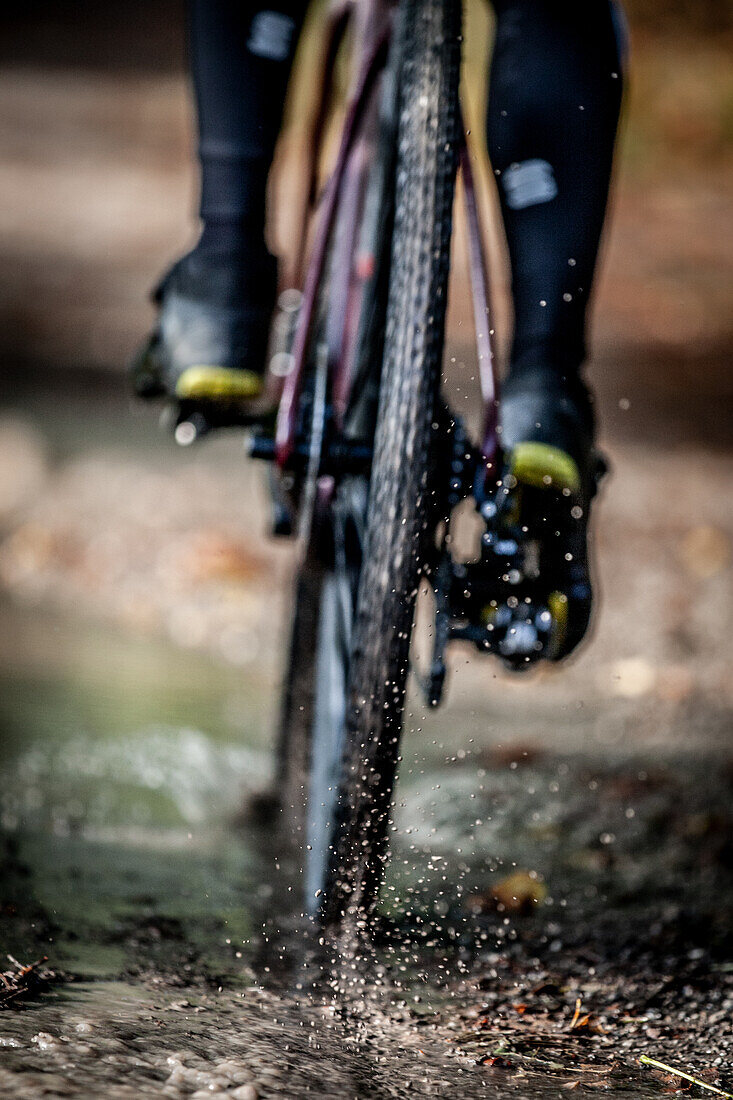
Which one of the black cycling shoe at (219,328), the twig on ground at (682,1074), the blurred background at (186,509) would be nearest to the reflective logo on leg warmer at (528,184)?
the blurred background at (186,509)

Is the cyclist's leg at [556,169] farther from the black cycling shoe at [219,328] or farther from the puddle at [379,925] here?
the puddle at [379,925]

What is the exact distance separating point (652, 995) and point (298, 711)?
2.29 feet

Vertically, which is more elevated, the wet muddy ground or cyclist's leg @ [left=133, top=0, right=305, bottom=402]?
cyclist's leg @ [left=133, top=0, right=305, bottom=402]

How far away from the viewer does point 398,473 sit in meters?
1.19

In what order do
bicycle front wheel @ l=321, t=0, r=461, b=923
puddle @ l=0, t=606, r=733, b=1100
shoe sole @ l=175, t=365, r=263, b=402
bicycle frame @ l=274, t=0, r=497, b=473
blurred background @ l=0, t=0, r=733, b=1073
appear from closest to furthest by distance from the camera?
puddle @ l=0, t=606, r=733, b=1100 → bicycle front wheel @ l=321, t=0, r=461, b=923 → bicycle frame @ l=274, t=0, r=497, b=473 → shoe sole @ l=175, t=365, r=263, b=402 → blurred background @ l=0, t=0, r=733, b=1073

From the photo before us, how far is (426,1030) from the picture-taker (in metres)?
1.11

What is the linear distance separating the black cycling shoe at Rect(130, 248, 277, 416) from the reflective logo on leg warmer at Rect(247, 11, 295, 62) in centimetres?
28

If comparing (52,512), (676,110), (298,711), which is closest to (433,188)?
(298,711)

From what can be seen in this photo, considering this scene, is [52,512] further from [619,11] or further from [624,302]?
[624,302]

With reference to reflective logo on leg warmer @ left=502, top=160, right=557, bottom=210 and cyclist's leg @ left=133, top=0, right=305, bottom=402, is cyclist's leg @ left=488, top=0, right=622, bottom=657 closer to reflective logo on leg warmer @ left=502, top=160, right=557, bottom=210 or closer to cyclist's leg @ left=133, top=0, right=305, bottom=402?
reflective logo on leg warmer @ left=502, top=160, right=557, bottom=210

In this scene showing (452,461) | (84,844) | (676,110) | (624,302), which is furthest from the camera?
(676,110)

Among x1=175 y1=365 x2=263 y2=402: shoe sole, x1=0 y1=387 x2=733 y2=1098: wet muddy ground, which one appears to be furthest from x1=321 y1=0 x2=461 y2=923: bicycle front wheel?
x1=175 y1=365 x2=263 y2=402: shoe sole

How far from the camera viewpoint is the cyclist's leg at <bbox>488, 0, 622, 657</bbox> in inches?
52.1

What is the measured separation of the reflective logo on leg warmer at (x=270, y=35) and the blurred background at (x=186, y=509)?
0.90 feet
